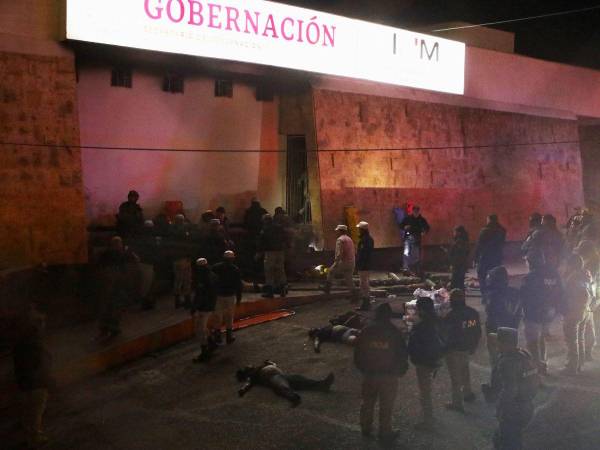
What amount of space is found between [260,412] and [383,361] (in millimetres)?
2052

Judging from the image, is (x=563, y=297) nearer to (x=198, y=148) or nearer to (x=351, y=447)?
(x=351, y=447)

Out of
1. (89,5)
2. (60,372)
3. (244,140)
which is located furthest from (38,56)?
(60,372)

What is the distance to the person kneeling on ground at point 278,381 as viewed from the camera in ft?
27.0

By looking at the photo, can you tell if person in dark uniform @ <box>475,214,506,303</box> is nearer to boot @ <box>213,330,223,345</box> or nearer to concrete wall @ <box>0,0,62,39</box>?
boot @ <box>213,330,223,345</box>

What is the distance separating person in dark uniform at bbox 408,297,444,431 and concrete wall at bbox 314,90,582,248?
9.74m

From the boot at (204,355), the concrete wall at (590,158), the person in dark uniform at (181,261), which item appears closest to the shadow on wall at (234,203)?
the person in dark uniform at (181,261)

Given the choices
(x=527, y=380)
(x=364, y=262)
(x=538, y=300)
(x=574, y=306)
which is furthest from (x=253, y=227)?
(x=527, y=380)

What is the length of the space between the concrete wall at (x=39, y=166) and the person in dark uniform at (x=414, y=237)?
→ 26.6 ft

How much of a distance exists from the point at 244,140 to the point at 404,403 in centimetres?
1068

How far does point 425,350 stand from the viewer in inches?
273

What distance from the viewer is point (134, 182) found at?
49.2ft

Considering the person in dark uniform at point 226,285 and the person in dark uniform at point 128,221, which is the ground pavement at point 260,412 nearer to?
the person in dark uniform at point 226,285

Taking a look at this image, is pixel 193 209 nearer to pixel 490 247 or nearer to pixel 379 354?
pixel 490 247

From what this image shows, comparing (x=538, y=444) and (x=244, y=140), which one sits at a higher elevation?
(x=244, y=140)
